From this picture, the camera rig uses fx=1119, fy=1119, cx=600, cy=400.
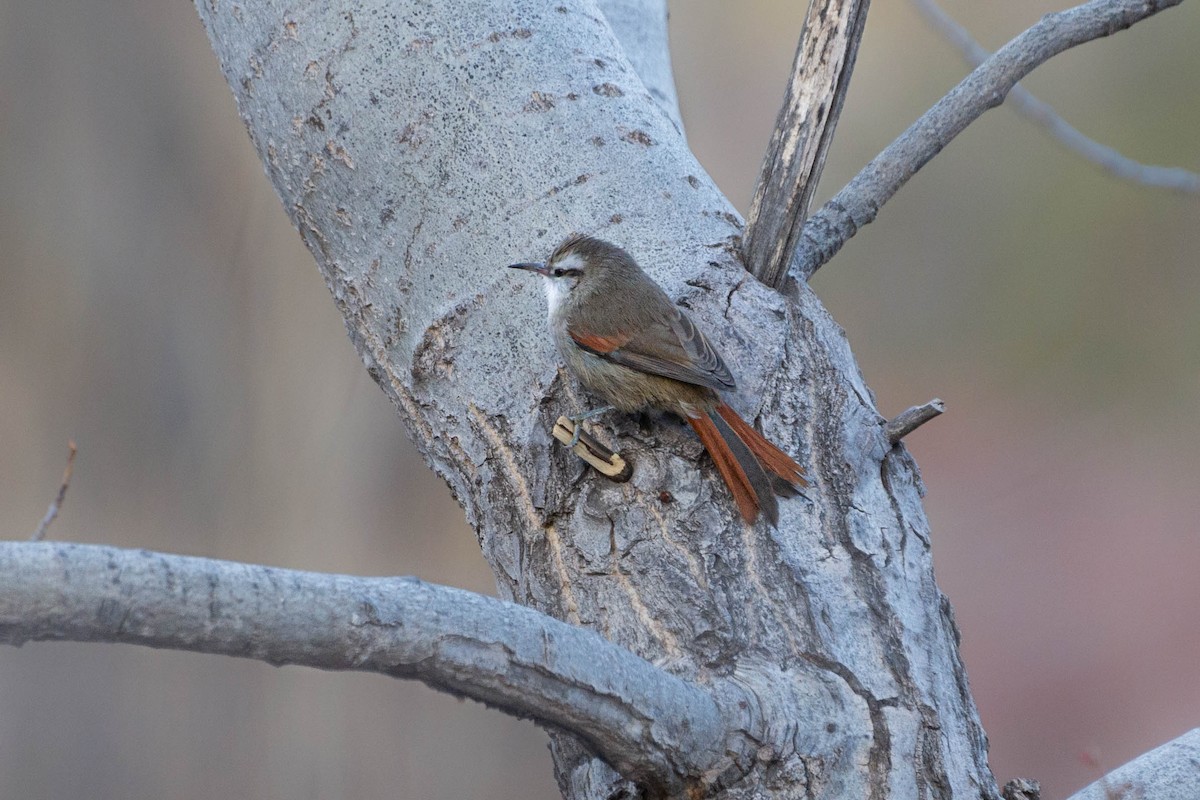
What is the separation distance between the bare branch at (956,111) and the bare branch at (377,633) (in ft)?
3.64

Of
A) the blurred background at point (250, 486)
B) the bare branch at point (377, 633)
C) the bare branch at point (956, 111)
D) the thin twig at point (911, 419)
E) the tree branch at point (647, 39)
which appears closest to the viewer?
the bare branch at point (377, 633)

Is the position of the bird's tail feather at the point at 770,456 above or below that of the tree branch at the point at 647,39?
below

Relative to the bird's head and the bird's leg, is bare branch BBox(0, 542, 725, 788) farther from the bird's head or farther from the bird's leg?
the bird's head

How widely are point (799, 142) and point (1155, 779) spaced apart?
1.12 metres

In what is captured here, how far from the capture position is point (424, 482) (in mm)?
6199

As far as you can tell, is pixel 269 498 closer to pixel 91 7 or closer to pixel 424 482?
pixel 424 482

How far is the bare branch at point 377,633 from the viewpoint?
3.02 ft

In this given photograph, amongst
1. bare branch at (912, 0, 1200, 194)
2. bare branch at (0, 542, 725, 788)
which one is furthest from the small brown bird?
bare branch at (912, 0, 1200, 194)

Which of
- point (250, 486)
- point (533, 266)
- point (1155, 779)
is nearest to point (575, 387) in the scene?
point (533, 266)

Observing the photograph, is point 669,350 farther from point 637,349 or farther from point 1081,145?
point 1081,145

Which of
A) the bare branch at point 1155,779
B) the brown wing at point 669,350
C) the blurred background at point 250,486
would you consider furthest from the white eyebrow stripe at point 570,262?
the blurred background at point 250,486

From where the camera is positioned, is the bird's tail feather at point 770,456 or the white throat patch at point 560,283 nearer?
the bird's tail feather at point 770,456

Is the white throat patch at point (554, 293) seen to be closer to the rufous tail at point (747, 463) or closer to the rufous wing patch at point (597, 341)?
the rufous wing patch at point (597, 341)

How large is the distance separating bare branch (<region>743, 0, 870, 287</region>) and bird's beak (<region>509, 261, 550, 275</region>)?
364 millimetres
